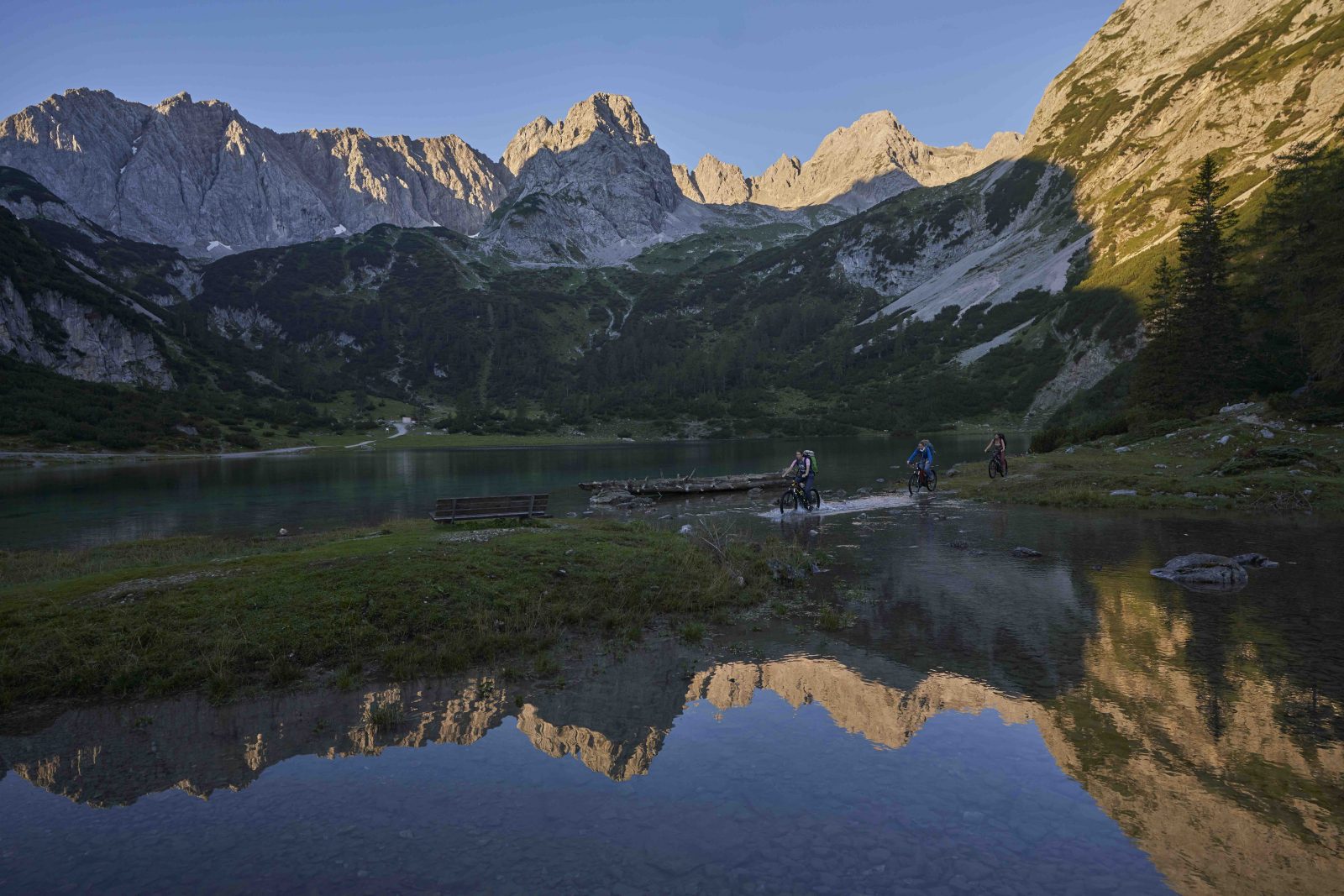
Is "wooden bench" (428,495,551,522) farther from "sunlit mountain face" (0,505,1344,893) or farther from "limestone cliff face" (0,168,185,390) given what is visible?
"limestone cliff face" (0,168,185,390)

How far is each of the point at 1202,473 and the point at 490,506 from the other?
128 feet

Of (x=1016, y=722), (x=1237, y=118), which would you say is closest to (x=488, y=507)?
(x=1016, y=722)

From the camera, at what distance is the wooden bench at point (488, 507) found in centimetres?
3076

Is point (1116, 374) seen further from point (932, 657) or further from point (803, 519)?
point (932, 657)

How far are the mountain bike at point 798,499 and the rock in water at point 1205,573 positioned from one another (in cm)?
1869

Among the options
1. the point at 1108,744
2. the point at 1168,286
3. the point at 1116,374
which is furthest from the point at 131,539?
the point at 1116,374

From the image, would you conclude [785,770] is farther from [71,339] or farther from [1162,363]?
[71,339]

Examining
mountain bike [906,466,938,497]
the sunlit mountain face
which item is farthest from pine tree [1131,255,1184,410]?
the sunlit mountain face

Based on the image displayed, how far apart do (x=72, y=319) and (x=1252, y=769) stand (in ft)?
853

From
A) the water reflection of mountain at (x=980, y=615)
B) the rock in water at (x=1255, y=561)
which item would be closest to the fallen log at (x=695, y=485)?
the water reflection of mountain at (x=980, y=615)

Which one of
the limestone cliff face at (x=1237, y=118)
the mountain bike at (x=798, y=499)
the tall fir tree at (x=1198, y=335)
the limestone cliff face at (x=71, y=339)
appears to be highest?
the limestone cliff face at (x=1237, y=118)

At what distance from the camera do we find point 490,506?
106 feet

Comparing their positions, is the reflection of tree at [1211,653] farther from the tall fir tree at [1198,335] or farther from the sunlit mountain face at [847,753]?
the tall fir tree at [1198,335]

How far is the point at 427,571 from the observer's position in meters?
18.1
